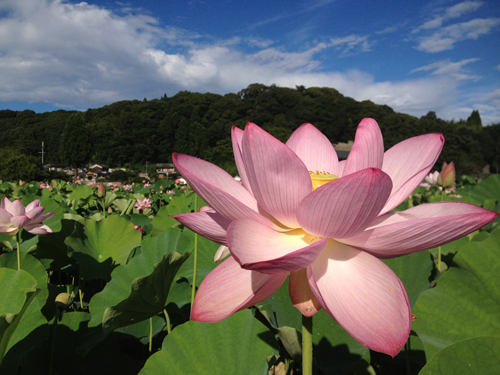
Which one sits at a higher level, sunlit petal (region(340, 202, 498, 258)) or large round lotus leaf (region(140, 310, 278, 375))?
sunlit petal (region(340, 202, 498, 258))

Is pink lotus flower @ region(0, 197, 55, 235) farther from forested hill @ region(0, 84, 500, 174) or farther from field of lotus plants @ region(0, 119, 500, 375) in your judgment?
forested hill @ region(0, 84, 500, 174)

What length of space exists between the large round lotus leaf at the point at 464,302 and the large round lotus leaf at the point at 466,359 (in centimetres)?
17

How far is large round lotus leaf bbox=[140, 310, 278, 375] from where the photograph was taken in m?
0.61

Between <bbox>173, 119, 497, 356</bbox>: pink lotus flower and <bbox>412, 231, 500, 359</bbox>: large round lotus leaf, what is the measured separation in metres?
0.31

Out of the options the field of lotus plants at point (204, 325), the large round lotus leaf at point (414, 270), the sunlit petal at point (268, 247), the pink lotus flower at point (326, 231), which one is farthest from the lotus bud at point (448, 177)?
the sunlit petal at point (268, 247)

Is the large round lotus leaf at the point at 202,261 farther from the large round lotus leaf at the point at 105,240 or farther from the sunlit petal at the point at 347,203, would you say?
the sunlit petal at the point at 347,203

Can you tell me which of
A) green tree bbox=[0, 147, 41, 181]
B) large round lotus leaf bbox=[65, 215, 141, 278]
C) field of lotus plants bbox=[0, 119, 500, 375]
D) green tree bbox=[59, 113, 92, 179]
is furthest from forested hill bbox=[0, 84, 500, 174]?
field of lotus plants bbox=[0, 119, 500, 375]

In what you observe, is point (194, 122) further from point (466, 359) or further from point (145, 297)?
point (466, 359)

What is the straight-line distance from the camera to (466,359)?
0.42 m

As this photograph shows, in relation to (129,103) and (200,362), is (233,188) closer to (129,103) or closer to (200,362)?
(200,362)

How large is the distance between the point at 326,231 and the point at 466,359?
0.26 meters

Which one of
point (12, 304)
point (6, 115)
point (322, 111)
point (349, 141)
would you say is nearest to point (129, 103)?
point (6, 115)

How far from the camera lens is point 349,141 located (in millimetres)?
45781

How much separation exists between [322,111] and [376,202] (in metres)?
47.2
